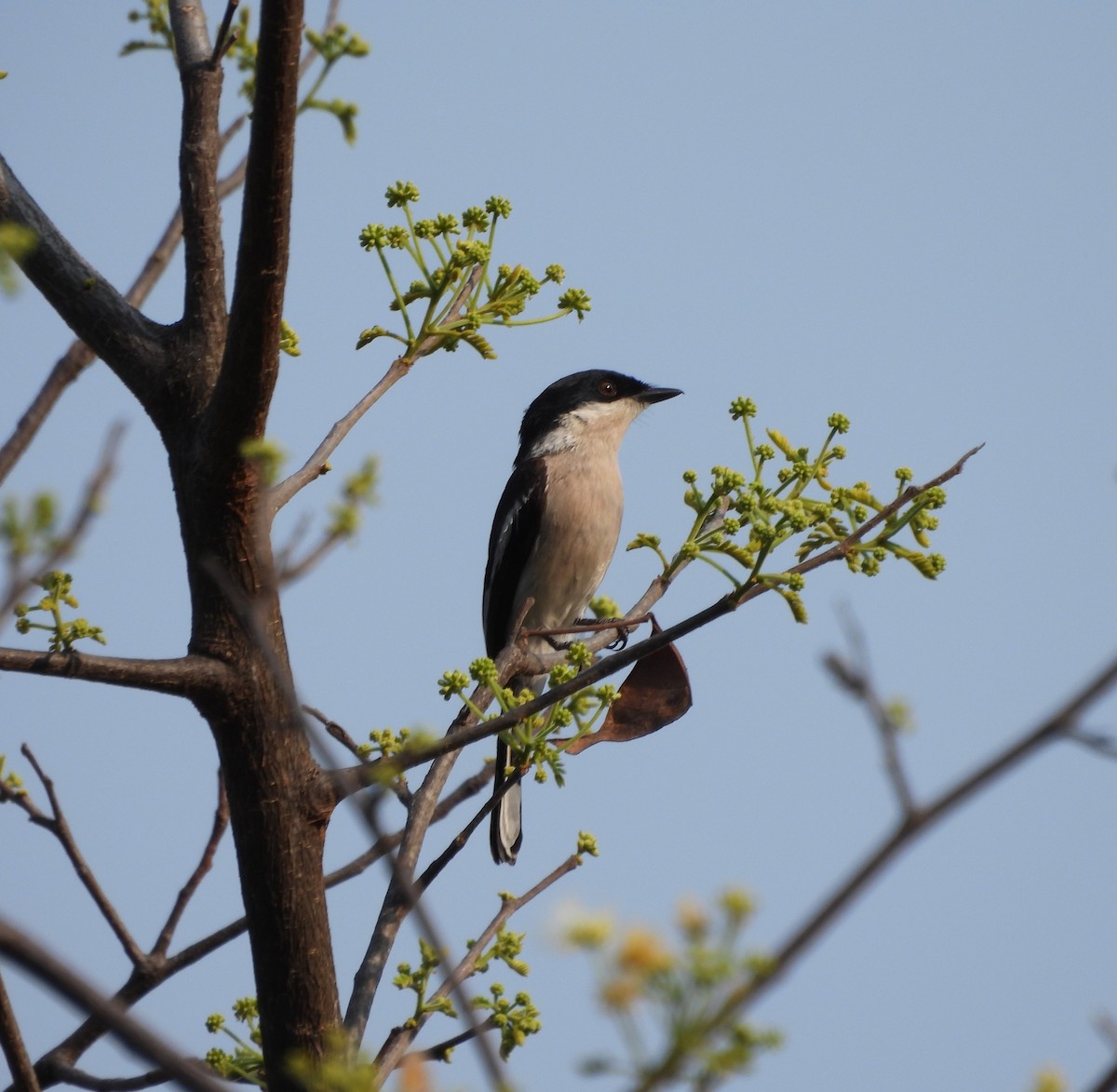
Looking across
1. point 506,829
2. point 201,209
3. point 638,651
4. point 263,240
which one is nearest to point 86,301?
point 201,209

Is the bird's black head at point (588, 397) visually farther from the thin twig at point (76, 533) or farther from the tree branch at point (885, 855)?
the tree branch at point (885, 855)

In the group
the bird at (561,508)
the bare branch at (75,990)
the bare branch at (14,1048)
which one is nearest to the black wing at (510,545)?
the bird at (561,508)

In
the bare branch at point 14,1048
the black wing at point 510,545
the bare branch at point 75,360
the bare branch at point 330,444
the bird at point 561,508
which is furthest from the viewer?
the black wing at point 510,545

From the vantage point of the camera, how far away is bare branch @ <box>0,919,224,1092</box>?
136 cm

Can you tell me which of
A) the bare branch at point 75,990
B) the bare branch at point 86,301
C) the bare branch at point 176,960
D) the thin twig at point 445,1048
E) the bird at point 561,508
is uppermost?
the bird at point 561,508

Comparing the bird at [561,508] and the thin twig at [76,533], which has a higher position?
the bird at [561,508]

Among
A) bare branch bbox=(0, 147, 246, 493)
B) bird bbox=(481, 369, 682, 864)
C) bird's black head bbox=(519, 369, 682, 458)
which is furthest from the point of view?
bird's black head bbox=(519, 369, 682, 458)

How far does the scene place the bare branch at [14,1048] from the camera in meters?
2.73

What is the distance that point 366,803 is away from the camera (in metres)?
1.32

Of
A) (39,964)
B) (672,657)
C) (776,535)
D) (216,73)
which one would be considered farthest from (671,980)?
(216,73)

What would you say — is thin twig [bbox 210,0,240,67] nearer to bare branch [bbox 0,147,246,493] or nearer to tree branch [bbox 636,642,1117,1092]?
bare branch [bbox 0,147,246,493]

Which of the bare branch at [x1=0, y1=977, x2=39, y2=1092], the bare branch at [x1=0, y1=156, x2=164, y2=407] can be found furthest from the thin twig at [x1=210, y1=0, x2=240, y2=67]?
the bare branch at [x1=0, y1=977, x2=39, y2=1092]

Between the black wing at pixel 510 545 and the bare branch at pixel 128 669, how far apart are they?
461 cm

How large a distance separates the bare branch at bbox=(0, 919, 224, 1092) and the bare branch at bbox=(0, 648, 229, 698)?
1.41 m
